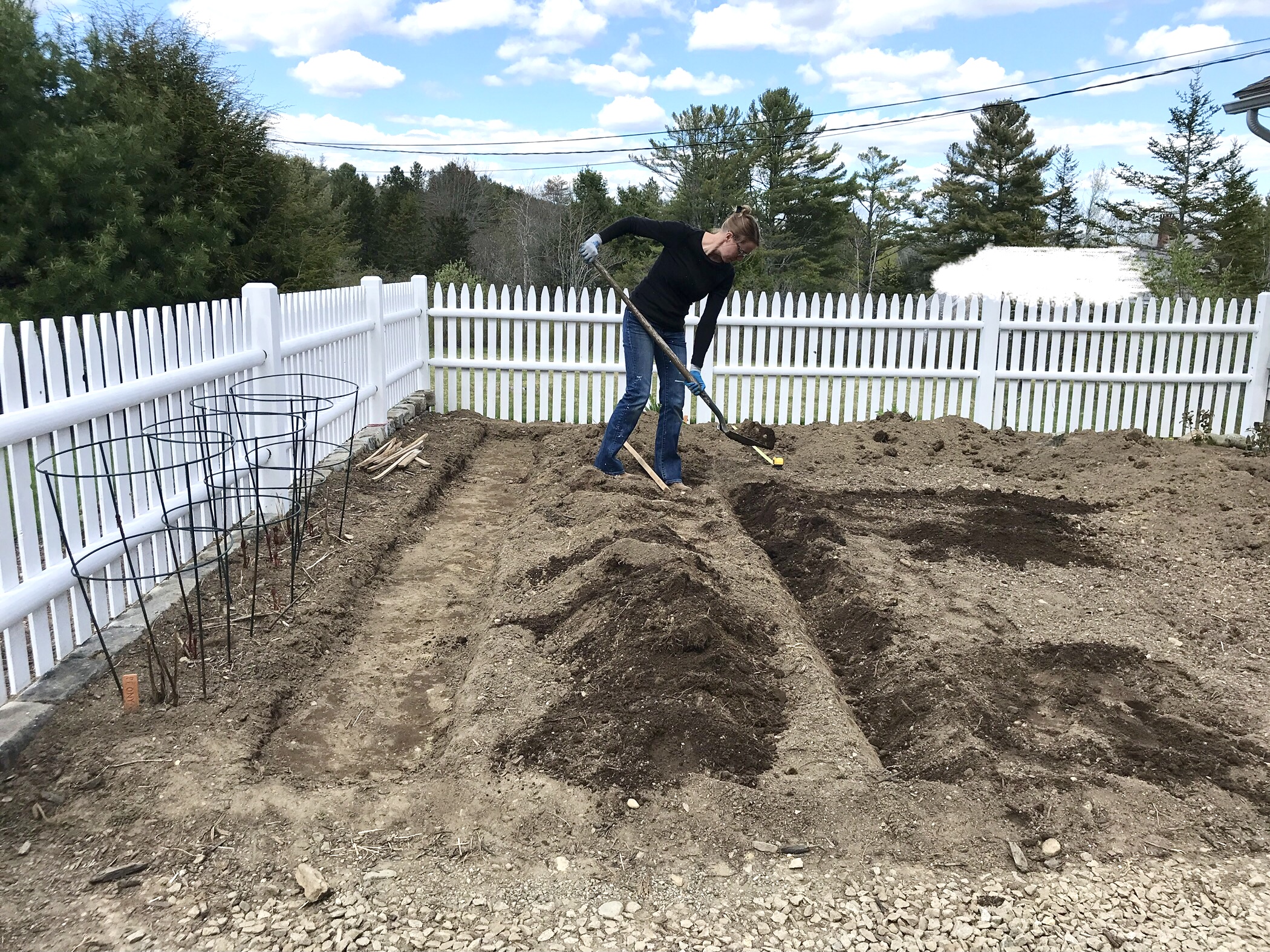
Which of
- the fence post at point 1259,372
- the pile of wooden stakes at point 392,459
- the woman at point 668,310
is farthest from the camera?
the fence post at point 1259,372

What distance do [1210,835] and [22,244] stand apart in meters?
16.8

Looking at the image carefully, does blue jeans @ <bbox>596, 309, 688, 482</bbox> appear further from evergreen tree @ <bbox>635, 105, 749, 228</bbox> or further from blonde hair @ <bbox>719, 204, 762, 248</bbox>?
evergreen tree @ <bbox>635, 105, 749, 228</bbox>

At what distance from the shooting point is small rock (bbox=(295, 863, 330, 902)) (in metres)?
2.55

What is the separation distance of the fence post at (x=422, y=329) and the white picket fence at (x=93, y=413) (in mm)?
3603

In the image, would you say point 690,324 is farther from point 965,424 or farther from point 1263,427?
point 1263,427

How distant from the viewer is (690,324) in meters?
10.0

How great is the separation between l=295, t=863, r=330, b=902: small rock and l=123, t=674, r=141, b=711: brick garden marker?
1.21 metres

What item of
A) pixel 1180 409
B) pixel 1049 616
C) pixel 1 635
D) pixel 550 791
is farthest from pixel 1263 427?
pixel 1 635

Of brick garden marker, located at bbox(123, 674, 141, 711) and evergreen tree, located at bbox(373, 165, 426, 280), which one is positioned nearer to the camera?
brick garden marker, located at bbox(123, 674, 141, 711)

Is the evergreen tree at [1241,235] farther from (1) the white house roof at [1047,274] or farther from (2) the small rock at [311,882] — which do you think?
(2) the small rock at [311,882]

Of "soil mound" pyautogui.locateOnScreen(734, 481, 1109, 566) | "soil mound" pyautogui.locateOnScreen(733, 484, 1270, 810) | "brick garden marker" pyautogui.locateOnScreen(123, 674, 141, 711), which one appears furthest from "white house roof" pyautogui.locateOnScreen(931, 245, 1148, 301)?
"brick garden marker" pyautogui.locateOnScreen(123, 674, 141, 711)

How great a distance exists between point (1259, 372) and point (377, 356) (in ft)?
30.2

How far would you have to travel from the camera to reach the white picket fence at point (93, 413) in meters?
3.50

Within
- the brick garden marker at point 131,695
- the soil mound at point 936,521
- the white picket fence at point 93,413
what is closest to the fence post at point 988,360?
the soil mound at point 936,521
